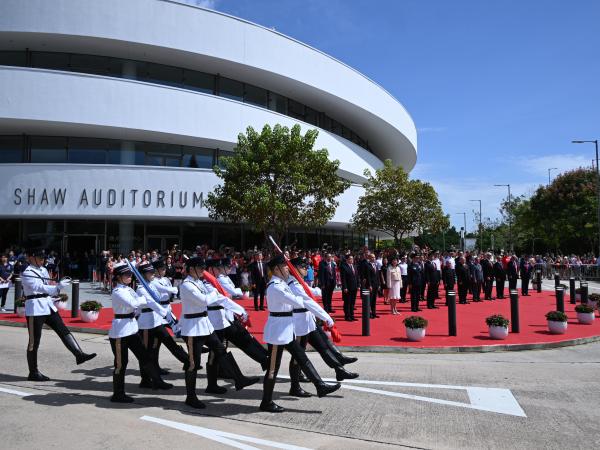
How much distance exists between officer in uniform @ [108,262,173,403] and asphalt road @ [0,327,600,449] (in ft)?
1.03

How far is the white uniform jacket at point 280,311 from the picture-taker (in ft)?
21.8

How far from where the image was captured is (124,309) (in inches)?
282

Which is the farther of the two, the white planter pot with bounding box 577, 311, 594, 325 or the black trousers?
the white planter pot with bounding box 577, 311, 594, 325

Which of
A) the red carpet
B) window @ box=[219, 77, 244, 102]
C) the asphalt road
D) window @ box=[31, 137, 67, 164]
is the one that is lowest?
the asphalt road

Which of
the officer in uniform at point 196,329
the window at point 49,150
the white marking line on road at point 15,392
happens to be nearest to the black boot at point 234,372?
the officer in uniform at point 196,329

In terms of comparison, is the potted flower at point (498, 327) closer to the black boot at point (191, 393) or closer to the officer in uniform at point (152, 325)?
the officer in uniform at point (152, 325)

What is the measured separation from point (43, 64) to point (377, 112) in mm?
22490

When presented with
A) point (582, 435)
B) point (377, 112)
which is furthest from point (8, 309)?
point (377, 112)

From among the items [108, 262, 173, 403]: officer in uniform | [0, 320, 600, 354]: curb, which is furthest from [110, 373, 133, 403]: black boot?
[0, 320, 600, 354]: curb

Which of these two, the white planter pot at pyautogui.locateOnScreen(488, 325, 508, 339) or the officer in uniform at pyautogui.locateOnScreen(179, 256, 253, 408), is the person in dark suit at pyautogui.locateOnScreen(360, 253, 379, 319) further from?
the officer in uniform at pyautogui.locateOnScreen(179, 256, 253, 408)

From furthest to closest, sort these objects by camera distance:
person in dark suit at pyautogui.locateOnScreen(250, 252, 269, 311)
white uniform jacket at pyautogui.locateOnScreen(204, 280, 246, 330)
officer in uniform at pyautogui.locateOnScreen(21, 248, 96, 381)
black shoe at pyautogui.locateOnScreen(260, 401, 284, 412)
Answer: person in dark suit at pyautogui.locateOnScreen(250, 252, 269, 311)
officer in uniform at pyautogui.locateOnScreen(21, 248, 96, 381)
white uniform jacket at pyautogui.locateOnScreen(204, 280, 246, 330)
black shoe at pyautogui.locateOnScreen(260, 401, 284, 412)

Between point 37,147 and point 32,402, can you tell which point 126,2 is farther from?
point 32,402

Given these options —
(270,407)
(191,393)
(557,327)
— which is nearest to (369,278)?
(557,327)

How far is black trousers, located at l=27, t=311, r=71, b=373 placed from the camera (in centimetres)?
819
